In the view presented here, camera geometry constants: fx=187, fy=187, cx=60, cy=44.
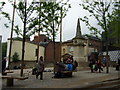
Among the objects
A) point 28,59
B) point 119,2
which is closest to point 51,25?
point 119,2

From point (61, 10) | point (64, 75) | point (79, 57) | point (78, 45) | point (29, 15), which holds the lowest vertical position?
point (64, 75)

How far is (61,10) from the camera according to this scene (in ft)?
58.4

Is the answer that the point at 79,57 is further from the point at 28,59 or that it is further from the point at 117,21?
the point at 28,59

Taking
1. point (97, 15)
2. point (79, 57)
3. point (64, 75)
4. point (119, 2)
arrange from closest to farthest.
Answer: point (64, 75), point (119, 2), point (97, 15), point (79, 57)

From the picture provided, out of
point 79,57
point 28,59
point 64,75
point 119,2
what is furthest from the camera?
point 28,59

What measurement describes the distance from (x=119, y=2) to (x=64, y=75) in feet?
25.6

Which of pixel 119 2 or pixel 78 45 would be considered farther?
pixel 78 45

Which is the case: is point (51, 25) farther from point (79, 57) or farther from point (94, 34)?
point (79, 57)

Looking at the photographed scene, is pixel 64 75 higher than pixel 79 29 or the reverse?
the reverse

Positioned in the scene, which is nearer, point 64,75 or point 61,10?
point 64,75

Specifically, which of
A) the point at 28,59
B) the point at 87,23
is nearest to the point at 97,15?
the point at 87,23

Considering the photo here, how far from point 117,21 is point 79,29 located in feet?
35.8

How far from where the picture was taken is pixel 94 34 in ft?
58.7

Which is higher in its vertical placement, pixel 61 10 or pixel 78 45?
pixel 61 10
